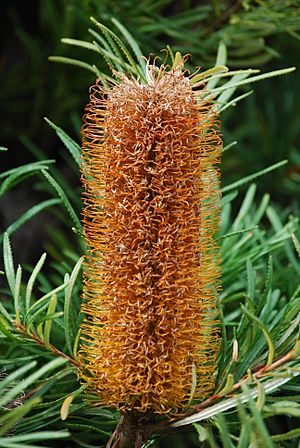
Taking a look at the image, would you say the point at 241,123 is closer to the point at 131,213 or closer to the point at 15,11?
the point at 15,11

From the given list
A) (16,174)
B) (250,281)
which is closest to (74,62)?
(16,174)

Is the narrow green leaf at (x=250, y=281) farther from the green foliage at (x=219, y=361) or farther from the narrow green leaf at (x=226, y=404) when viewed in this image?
the narrow green leaf at (x=226, y=404)

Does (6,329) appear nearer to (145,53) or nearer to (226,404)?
(226,404)

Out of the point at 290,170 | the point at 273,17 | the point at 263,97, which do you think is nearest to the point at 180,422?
the point at 273,17

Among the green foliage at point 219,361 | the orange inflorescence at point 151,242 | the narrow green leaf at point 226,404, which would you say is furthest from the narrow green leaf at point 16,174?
the narrow green leaf at point 226,404

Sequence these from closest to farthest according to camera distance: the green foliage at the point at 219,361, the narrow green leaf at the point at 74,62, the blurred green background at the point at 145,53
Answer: the green foliage at the point at 219,361
the narrow green leaf at the point at 74,62
the blurred green background at the point at 145,53

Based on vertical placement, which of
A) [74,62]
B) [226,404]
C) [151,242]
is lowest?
[226,404]

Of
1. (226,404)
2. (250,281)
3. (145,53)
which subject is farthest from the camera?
(145,53)

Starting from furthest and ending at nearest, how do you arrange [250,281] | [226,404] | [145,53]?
[145,53] < [250,281] < [226,404]

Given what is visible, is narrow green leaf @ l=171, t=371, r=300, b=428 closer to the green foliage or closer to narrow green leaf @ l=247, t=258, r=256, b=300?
the green foliage
